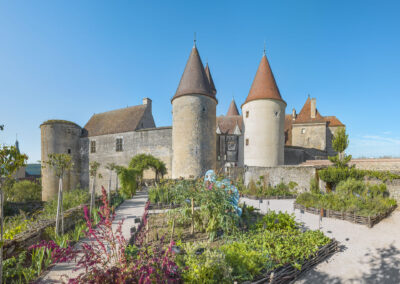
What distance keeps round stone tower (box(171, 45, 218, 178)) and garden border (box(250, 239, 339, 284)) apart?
36.5 feet

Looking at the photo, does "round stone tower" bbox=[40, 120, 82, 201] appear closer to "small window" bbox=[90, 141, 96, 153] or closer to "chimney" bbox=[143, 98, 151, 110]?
"small window" bbox=[90, 141, 96, 153]

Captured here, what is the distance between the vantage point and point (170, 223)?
5.84 metres

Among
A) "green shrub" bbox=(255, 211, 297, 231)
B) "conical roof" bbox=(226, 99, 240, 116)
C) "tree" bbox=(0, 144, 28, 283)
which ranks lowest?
"green shrub" bbox=(255, 211, 297, 231)

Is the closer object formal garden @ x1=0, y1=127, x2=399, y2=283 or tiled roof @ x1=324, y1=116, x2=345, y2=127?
formal garden @ x1=0, y1=127, x2=399, y2=283

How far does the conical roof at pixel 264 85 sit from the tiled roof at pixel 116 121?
1166cm

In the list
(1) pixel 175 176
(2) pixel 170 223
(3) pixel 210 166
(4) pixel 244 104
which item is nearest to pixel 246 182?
(3) pixel 210 166

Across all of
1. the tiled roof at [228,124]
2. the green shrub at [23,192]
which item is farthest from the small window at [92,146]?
the tiled roof at [228,124]

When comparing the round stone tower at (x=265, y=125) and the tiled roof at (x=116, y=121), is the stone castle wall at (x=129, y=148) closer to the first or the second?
the tiled roof at (x=116, y=121)

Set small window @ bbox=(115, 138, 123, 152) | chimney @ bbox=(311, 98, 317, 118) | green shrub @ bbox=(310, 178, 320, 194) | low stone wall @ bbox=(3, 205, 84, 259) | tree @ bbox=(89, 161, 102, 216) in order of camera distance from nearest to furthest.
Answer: low stone wall @ bbox=(3, 205, 84, 259) < tree @ bbox=(89, 161, 102, 216) < green shrub @ bbox=(310, 178, 320, 194) < small window @ bbox=(115, 138, 123, 152) < chimney @ bbox=(311, 98, 317, 118)

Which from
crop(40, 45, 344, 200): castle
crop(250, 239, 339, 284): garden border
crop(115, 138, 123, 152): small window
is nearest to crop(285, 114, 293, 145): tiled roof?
crop(40, 45, 344, 200): castle

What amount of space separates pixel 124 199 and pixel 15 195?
12652mm

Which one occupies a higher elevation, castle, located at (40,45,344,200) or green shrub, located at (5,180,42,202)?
castle, located at (40,45,344,200)

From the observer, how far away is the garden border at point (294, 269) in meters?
3.56

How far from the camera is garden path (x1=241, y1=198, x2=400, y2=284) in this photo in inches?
164
